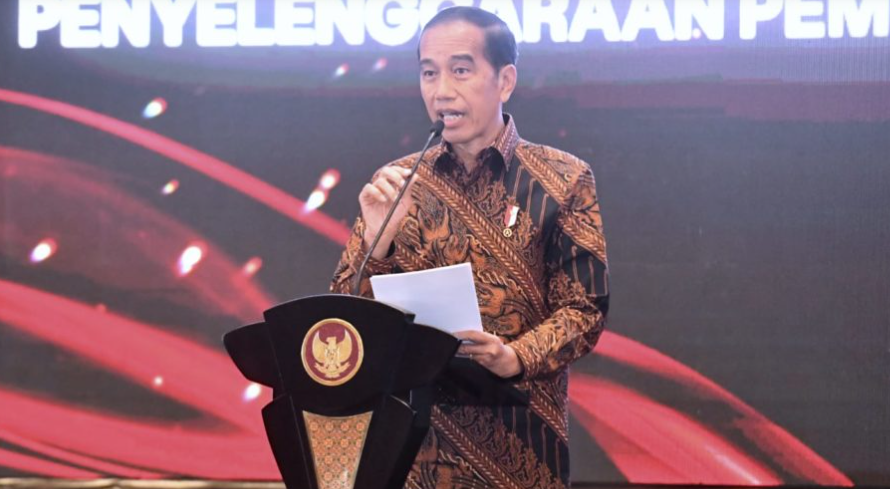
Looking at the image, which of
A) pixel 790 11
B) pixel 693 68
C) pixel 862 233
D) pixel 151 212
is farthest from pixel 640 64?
pixel 151 212

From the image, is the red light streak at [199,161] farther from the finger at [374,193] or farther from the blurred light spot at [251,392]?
the finger at [374,193]

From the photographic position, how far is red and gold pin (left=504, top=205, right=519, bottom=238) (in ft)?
6.33

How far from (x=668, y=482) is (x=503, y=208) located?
2.10 metres

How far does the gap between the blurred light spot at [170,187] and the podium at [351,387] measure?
2433 millimetres

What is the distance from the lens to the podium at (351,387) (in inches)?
59.8

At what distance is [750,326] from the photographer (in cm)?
374

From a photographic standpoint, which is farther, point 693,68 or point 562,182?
point 693,68

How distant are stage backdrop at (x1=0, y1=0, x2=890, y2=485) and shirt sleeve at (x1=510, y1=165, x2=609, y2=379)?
1846 millimetres

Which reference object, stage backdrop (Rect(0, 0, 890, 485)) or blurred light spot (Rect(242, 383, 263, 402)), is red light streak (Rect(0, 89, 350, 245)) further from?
blurred light spot (Rect(242, 383, 263, 402))

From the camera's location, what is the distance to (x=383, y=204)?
183 cm

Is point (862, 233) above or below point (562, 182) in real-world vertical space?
above

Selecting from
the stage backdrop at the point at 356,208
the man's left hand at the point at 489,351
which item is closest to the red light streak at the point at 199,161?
the stage backdrop at the point at 356,208

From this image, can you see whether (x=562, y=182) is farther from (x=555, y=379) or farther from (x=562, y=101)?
(x=562, y=101)

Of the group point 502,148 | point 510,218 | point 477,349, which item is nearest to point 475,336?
point 477,349
